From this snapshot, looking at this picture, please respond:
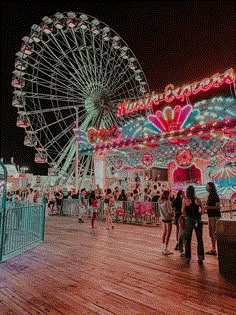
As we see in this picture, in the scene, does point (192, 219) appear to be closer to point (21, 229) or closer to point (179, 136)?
point (21, 229)

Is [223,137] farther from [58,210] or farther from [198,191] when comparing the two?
[58,210]

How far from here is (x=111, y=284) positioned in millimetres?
3828

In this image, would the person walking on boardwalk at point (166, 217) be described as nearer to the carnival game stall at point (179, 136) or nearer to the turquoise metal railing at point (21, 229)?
the turquoise metal railing at point (21, 229)

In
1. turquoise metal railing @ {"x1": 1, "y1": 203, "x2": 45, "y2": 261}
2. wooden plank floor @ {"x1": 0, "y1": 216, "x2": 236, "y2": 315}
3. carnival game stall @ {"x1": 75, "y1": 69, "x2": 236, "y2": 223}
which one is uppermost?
carnival game stall @ {"x1": 75, "y1": 69, "x2": 236, "y2": 223}

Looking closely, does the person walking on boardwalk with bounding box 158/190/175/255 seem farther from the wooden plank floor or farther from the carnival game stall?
the carnival game stall

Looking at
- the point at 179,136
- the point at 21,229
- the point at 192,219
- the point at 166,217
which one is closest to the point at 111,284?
the point at 192,219

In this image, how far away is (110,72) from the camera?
73.2 ft

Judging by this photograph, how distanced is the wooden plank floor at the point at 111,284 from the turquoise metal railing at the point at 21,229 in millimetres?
325

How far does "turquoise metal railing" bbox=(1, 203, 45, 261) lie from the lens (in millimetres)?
5598

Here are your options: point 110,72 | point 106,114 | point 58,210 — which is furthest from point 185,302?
point 110,72

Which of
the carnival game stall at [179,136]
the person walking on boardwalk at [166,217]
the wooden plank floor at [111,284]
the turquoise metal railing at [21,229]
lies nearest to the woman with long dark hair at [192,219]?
the wooden plank floor at [111,284]

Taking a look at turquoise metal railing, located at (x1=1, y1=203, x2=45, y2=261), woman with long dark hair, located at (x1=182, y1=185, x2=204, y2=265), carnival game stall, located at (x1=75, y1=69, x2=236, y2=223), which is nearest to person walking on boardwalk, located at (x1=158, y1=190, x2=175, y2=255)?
woman with long dark hair, located at (x1=182, y1=185, x2=204, y2=265)

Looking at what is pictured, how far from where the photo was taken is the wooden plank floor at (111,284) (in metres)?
3.06

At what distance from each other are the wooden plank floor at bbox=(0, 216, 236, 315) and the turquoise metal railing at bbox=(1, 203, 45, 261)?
12.8 inches
